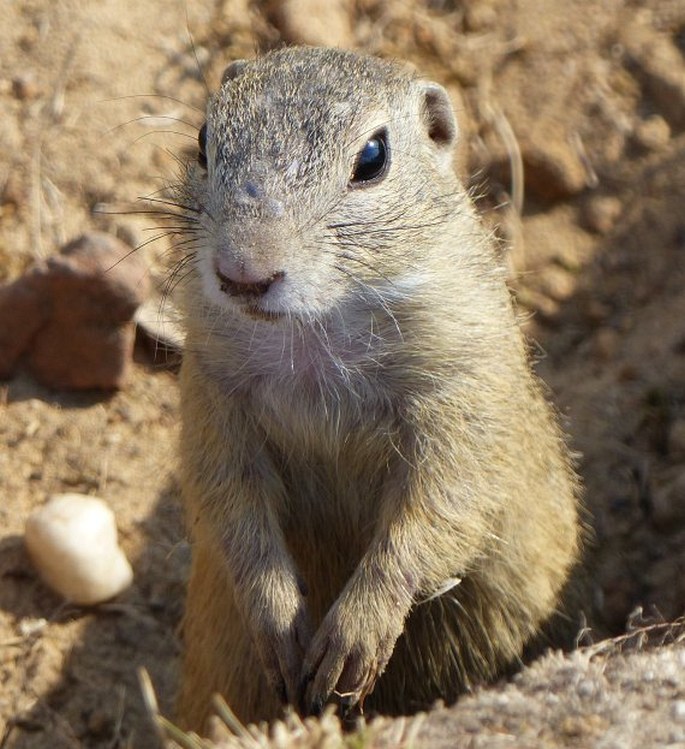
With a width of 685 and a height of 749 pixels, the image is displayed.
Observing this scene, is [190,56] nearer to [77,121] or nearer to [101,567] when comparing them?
[77,121]

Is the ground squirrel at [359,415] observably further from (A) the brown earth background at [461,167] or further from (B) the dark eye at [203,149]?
(A) the brown earth background at [461,167]

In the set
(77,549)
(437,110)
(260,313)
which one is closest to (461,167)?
(437,110)

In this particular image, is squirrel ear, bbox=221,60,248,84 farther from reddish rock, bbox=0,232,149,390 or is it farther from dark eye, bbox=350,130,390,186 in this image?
reddish rock, bbox=0,232,149,390

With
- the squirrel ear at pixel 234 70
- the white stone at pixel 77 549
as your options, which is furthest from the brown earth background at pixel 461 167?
the squirrel ear at pixel 234 70

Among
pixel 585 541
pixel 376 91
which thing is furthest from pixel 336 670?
pixel 376 91

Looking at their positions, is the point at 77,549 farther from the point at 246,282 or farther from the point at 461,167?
the point at 461,167

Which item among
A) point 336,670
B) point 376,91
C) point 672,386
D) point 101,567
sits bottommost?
point 101,567
